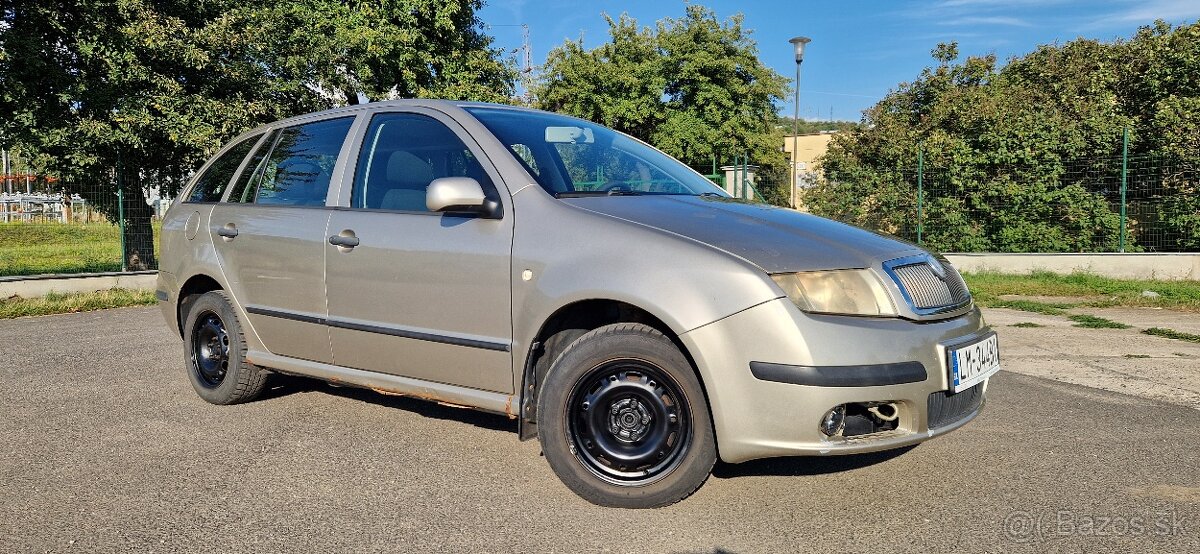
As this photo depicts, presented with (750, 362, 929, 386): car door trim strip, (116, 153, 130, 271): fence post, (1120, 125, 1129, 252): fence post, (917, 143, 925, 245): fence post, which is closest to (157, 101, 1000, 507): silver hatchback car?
(750, 362, 929, 386): car door trim strip

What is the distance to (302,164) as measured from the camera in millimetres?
4543

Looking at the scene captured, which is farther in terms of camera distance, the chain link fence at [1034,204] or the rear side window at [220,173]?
the chain link fence at [1034,204]

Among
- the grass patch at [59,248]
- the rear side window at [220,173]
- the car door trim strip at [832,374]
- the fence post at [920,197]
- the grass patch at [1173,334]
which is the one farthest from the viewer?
the fence post at [920,197]

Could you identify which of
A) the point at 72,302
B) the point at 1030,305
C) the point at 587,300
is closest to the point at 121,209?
the point at 72,302

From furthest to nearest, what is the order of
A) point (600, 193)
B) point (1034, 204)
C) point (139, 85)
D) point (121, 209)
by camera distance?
point (1034, 204) < point (139, 85) < point (121, 209) < point (600, 193)

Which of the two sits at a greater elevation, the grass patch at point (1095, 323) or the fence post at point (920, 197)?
the fence post at point (920, 197)

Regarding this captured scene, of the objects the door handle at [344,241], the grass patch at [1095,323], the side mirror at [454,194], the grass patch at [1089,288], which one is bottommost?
the grass patch at [1095,323]

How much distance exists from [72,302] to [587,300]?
9319 mm

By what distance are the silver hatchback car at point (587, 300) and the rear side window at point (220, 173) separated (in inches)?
15.4

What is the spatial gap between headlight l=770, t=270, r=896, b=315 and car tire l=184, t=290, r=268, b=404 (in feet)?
10.1

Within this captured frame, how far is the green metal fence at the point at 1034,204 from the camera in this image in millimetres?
13039

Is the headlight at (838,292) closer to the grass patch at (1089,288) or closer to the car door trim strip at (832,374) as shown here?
the car door trim strip at (832,374)

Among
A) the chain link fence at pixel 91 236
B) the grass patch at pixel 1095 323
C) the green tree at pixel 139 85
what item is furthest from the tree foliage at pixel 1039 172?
the chain link fence at pixel 91 236

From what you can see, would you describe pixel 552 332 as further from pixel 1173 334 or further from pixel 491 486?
pixel 1173 334
